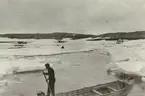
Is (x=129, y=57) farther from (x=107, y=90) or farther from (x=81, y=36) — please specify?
(x=81, y=36)

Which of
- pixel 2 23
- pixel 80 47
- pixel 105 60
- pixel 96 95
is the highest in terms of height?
pixel 2 23

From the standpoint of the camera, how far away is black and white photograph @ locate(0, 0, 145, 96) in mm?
1427

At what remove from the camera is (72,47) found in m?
1.59

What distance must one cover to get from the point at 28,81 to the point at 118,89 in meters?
0.76

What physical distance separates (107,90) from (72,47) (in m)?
0.56

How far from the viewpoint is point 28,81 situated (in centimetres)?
158

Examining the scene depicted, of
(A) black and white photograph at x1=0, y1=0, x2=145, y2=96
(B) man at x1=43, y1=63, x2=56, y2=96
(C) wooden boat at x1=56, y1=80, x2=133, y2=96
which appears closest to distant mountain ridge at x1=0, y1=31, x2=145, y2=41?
(A) black and white photograph at x1=0, y1=0, x2=145, y2=96

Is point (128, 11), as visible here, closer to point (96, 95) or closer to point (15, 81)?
point (96, 95)

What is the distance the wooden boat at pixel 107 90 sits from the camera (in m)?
1.59

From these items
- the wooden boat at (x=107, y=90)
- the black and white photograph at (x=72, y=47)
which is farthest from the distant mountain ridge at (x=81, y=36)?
the wooden boat at (x=107, y=90)

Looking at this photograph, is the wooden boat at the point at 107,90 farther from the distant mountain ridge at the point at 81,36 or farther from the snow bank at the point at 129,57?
the distant mountain ridge at the point at 81,36

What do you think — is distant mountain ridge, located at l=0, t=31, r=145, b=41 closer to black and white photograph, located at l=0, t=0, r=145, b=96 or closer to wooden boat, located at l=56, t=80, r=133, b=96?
black and white photograph, located at l=0, t=0, r=145, b=96

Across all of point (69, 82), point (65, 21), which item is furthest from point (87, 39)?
point (69, 82)

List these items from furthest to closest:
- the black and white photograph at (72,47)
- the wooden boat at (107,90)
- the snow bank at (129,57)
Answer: the snow bank at (129,57) → the wooden boat at (107,90) → the black and white photograph at (72,47)
